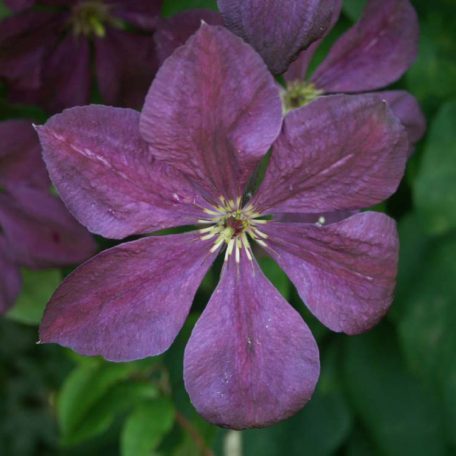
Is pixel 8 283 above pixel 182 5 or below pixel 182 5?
below

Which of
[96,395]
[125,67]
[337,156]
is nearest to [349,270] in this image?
[337,156]

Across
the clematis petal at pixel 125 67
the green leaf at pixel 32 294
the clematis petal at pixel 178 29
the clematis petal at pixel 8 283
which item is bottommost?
the green leaf at pixel 32 294

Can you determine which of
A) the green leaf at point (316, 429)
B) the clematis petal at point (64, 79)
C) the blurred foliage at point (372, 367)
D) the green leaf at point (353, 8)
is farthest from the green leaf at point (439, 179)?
the clematis petal at point (64, 79)

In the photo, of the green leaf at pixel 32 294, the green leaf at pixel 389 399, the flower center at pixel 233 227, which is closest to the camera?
the flower center at pixel 233 227

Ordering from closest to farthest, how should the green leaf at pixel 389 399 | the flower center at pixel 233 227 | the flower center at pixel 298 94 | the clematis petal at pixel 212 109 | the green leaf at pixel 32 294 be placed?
the clematis petal at pixel 212 109
the flower center at pixel 233 227
the flower center at pixel 298 94
the green leaf at pixel 32 294
the green leaf at pixel 389 399

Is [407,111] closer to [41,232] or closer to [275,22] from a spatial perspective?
[275,22]

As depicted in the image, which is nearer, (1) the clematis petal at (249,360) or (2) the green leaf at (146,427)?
(1) the clematis petal at (249,360)

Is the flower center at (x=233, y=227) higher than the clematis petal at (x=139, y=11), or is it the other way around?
the clematis petal at (x=139, y=11)

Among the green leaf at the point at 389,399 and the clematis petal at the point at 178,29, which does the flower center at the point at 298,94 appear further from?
the green leaf at the point at 389,399
